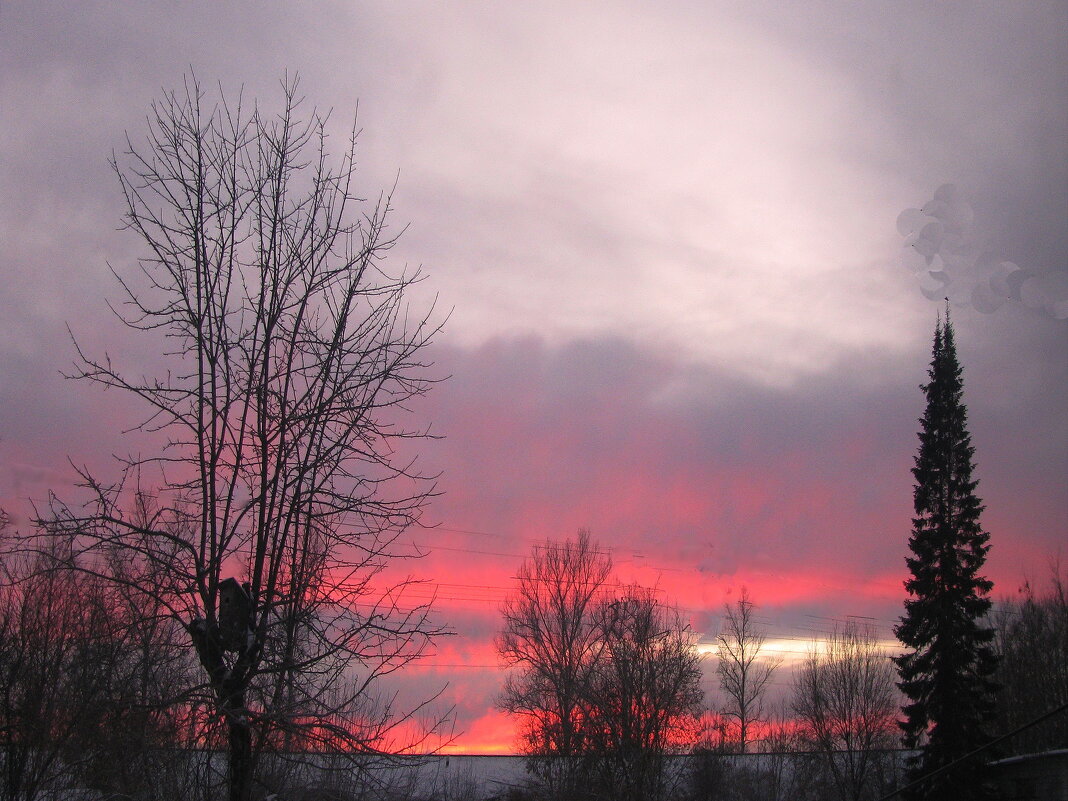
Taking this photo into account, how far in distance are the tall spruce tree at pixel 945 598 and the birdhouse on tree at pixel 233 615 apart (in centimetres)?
3759

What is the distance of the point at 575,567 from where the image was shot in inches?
2084

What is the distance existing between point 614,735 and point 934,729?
16.6m

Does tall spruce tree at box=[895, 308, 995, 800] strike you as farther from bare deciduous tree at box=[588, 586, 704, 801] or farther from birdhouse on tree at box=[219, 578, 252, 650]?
birdhouse on tree at box=[219, 578, 252, 650]

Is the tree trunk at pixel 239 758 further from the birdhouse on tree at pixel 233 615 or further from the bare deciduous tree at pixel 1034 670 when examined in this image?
the bare deciduous tree at pixel 1034 670

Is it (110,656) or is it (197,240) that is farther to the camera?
(197,240)

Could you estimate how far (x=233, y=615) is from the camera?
22.1 ft

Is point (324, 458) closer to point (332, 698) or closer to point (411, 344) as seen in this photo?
point (411, 344)

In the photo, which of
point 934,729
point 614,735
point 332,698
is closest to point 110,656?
point 332,698

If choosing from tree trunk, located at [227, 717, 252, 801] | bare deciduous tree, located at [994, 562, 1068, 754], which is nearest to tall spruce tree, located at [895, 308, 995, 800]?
bare deciduous tree, located at [994, 562, 1068, 754]

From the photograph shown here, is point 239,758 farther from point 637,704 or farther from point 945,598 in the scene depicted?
point 945,598

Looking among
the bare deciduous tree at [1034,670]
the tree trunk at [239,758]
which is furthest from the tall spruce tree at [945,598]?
the tree trunk at [239,758]

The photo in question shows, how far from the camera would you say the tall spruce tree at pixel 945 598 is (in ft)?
125

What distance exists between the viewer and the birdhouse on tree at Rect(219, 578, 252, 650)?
6.73 meters

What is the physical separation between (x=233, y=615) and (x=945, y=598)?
132 ft
